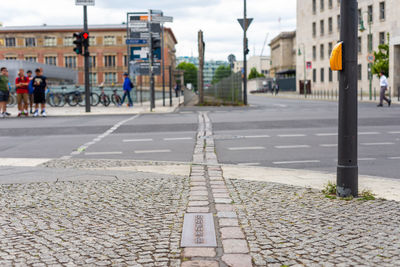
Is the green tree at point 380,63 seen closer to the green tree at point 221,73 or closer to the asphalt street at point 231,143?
the green tree at point 221,73

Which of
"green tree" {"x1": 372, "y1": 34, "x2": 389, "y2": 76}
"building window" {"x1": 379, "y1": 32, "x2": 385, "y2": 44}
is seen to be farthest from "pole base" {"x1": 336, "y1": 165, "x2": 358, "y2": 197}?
"building window" {"x1": 379, "y1": 32, "x2": 385, "y2": 44}

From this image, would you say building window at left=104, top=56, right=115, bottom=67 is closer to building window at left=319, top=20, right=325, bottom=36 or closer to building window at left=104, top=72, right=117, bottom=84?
building window at left=104, top=72, right=117, bottom=84

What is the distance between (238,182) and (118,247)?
2.89m

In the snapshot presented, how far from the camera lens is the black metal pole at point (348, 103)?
5371mm

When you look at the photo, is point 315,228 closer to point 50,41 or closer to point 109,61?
point 109,61

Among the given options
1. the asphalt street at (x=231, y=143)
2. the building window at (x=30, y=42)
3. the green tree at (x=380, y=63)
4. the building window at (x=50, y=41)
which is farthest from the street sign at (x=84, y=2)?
the building window at (x=30, y=42)

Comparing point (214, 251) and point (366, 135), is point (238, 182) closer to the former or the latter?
point (214, 251)

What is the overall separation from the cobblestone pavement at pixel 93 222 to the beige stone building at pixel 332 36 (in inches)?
1860

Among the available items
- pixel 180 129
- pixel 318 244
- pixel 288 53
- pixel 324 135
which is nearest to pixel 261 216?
pixel 318 244

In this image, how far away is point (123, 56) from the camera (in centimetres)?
9900

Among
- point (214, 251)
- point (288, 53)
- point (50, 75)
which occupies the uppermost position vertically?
point (288, 53)

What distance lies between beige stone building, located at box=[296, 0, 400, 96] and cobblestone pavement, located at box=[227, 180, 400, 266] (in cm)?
4744

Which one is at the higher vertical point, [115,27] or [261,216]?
[115,27]

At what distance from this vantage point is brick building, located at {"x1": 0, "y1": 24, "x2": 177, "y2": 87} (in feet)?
320
